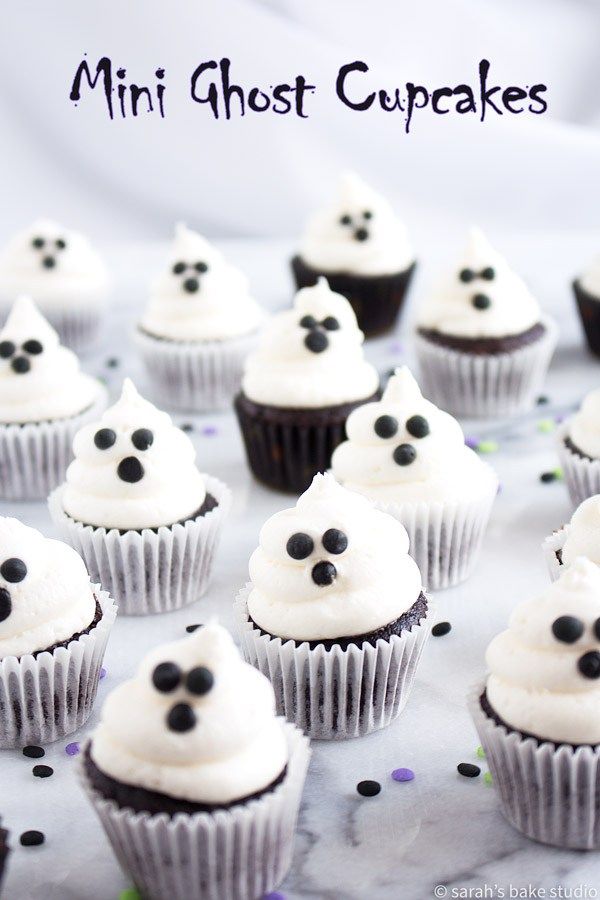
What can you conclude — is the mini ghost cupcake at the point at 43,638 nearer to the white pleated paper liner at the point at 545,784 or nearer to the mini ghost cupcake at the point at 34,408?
the white pleated paper liner at the point at 545,784

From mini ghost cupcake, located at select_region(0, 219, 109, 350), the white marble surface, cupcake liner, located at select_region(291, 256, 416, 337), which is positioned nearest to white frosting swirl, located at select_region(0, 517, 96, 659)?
the white marble surface

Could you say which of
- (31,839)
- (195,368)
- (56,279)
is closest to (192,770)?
(31,839)

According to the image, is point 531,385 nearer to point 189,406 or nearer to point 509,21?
point 189,406

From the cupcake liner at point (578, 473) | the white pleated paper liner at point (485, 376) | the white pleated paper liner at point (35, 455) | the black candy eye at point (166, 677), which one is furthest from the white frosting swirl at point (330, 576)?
the white pleated paper liner at point (485, 376)

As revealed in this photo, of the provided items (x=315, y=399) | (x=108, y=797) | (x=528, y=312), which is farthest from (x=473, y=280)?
(x=108, y=797)

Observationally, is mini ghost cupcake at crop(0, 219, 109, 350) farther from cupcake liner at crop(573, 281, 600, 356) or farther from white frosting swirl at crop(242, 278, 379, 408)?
cupcake liner at crop(573, 281, 600, 356)

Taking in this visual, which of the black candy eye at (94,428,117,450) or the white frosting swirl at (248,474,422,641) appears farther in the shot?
the black candy eye at (94,428,117,450)

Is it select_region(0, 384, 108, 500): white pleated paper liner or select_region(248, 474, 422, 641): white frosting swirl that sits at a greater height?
select_region(248, 474, 422, 641): white frosting swirl
